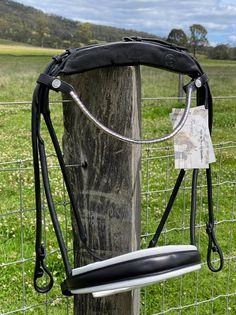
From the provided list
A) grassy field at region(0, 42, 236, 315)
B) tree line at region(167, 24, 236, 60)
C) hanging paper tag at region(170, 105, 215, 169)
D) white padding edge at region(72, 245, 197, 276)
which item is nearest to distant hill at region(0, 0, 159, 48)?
tree line at region(167, 24, 236, 60)

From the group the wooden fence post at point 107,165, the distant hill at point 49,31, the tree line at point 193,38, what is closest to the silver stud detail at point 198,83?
the wooden fence post at point 107,165

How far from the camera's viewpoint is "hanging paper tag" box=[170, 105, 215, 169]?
176 centimetres

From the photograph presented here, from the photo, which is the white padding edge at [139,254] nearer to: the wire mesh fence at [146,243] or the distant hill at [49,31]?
the wire mesh fence at [146,243]

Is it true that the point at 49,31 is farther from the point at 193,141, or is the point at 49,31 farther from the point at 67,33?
the point at 193,141

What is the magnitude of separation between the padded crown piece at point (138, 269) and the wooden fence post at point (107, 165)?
0.40 m

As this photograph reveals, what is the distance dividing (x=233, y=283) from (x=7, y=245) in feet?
5.43

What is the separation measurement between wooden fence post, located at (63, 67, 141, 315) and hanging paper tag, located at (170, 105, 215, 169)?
145 mm

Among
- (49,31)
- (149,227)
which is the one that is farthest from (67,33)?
(149,227)

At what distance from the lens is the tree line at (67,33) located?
708 inches

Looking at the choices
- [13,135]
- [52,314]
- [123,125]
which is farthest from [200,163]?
[13,135]

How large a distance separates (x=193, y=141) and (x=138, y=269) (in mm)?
601

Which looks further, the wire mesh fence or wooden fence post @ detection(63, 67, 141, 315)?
the wire mesh fence

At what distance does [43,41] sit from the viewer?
197 feet

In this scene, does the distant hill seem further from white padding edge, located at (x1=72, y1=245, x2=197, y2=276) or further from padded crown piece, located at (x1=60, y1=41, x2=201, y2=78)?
white padding edge, located at (x1=72, y1=245, x2=197, y2=276)
